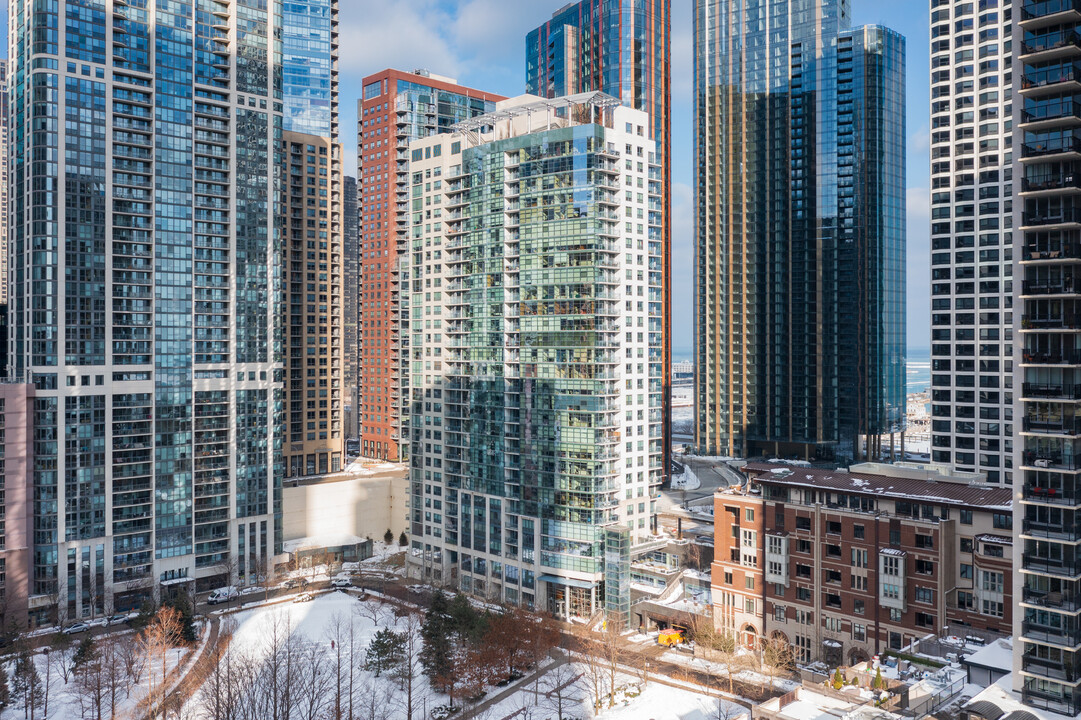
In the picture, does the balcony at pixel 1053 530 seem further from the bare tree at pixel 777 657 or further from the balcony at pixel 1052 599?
the bare tree at pixel 777 657

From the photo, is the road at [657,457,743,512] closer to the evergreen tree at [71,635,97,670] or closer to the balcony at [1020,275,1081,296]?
the evergreen tree at [71,635,97,670]

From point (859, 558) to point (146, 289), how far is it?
288 ft

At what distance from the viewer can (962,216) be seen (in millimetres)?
110062

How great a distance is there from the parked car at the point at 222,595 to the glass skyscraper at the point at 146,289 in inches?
119

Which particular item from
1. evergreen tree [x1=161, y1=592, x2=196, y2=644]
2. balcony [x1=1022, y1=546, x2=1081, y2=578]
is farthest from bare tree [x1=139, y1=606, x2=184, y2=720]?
balcony [x1=1022, y1=546, x2=1081, y2=578]

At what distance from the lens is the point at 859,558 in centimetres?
7612

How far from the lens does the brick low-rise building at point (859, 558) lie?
71.1m

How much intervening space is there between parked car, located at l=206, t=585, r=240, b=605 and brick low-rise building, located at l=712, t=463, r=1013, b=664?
60.9 metres

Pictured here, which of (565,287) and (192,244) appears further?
(192,244)

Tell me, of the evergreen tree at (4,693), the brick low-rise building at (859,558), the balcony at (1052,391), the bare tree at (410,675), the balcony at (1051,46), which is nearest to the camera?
the balcony at (1051,46)

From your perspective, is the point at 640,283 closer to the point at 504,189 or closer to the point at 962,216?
the point at 504,189

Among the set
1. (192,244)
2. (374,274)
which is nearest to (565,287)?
(192,244)

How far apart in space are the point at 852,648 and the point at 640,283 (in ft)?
152

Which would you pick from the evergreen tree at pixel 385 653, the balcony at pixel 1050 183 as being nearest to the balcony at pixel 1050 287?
the balcony at pixel 1050 183
